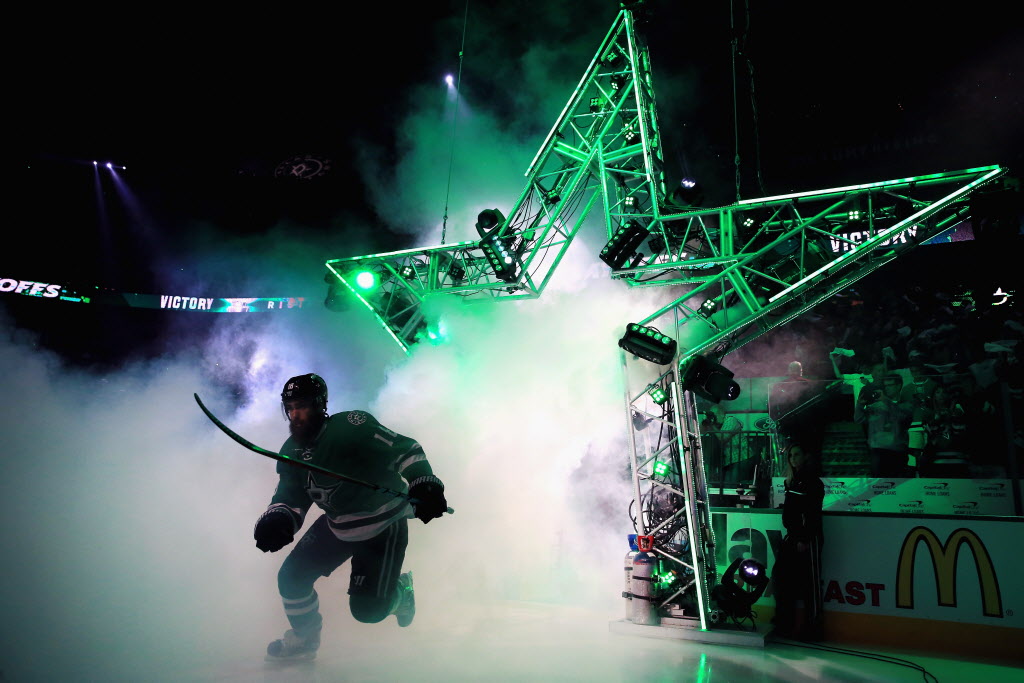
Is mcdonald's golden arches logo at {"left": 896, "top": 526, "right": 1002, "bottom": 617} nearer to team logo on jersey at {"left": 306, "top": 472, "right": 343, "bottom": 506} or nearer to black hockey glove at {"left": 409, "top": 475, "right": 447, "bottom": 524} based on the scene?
black hockey glove at {"left": 409, "top": 475, "right": 447, "bottom": 524}

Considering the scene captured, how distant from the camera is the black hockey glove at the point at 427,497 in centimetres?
444

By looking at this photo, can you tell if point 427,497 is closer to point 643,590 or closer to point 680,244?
point 643,590

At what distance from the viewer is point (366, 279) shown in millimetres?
8352

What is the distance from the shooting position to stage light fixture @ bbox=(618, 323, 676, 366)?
6.82 meters

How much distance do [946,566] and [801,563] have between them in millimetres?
1394

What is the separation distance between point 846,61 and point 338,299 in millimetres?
10721

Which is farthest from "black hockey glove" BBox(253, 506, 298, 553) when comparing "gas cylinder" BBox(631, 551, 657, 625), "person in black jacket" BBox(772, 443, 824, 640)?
"person in black jacket" BBox(772, 443, 824, 640)

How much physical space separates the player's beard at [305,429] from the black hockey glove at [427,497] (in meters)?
1.11

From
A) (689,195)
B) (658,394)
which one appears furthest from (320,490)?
(689,195)

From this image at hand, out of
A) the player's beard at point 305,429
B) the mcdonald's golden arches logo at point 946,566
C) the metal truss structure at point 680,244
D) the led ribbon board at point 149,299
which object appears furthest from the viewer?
the led ribbon board at point 149,299

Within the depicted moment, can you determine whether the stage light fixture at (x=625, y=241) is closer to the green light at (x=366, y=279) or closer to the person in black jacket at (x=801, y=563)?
the person in black jacket at (x=801, y=563)

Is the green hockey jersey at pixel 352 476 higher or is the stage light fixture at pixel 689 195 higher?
the stage light fixture at pixel 689 195

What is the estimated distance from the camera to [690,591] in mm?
6949

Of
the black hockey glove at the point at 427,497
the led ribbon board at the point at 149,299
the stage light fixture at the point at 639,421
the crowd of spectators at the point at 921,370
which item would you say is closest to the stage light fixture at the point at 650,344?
the stage light fixture at the point at 639,421
